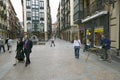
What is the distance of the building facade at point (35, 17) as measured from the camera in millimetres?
66562

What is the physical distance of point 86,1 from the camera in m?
25.9

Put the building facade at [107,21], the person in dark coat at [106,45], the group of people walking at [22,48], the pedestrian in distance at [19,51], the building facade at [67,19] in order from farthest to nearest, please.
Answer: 1. the building facade at [67,19]
2. the building facade at [107,21]
3. the pedestrian in distance at [19,51]
4. the person in dark coat at [106,45]
5. the group of people walking at [22,48]

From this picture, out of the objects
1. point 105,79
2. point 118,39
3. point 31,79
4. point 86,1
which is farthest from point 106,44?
point 86,1

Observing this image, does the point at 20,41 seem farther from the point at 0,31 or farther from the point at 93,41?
the point at 0,31

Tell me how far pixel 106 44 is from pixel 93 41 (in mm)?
9384

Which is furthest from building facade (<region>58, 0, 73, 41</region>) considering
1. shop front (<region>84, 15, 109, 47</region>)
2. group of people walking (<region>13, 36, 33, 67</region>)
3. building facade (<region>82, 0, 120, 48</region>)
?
group of people walking (<region>13, 36, 33, 67</region>)

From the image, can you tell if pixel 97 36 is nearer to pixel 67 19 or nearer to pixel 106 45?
pixel 106 45

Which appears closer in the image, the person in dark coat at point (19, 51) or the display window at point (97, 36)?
the person in dark coat at point (19, 51)

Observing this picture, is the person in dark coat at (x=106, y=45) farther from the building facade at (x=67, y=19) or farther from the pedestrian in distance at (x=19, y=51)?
the building facade at (x=67, y=19)

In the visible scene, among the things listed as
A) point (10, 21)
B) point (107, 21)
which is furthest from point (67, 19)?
point (107, 21)

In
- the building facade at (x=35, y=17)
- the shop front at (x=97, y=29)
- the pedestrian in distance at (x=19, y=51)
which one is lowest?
the pedestrian in distance at (x=19, y=51)

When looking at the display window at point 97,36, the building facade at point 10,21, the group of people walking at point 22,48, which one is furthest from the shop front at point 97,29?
the building facade at point 10,21

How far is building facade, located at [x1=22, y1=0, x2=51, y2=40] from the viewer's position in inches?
2621

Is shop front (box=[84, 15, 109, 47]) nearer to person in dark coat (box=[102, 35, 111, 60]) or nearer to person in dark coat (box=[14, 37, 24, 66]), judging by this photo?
person in dark coat (box=[102, 35, 111, 60])
